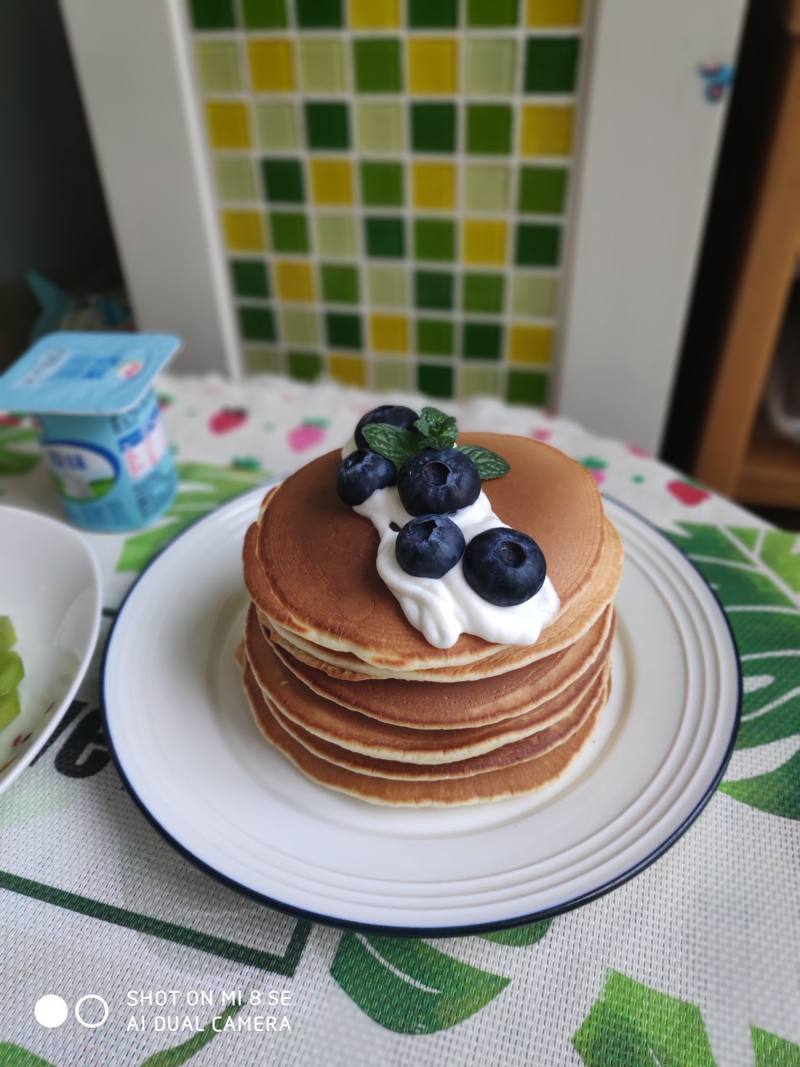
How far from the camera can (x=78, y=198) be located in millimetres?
1897

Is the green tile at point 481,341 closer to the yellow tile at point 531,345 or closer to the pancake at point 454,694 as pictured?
the yellow tile at point 531,345

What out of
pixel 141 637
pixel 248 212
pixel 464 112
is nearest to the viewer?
pixel 141 637

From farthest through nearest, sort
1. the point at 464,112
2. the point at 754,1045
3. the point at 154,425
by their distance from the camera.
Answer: the point at 464,112, the point at 154,425, the point at 754,1045

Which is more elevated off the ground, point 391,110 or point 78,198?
point 391,110

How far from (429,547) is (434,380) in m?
1.08

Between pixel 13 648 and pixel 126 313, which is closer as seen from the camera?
pixel 13 648

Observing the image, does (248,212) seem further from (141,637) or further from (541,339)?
(141,637)

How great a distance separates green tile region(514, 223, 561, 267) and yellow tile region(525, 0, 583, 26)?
298mm

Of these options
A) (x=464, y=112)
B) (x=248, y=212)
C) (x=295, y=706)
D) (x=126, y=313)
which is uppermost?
(x=464, y=112)

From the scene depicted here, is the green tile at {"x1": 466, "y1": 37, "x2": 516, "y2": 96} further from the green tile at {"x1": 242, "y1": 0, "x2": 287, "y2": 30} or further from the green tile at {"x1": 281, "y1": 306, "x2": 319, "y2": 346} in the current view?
the green tile at {"x1": 281, "y1": 306, "x2": 319, "y2": 346}

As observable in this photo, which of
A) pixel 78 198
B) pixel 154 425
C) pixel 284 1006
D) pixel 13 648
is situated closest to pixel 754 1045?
pixel 284 1006

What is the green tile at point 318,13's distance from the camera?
125 centimetres

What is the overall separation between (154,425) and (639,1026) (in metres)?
0.80

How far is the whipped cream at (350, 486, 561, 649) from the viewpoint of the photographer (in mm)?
606
